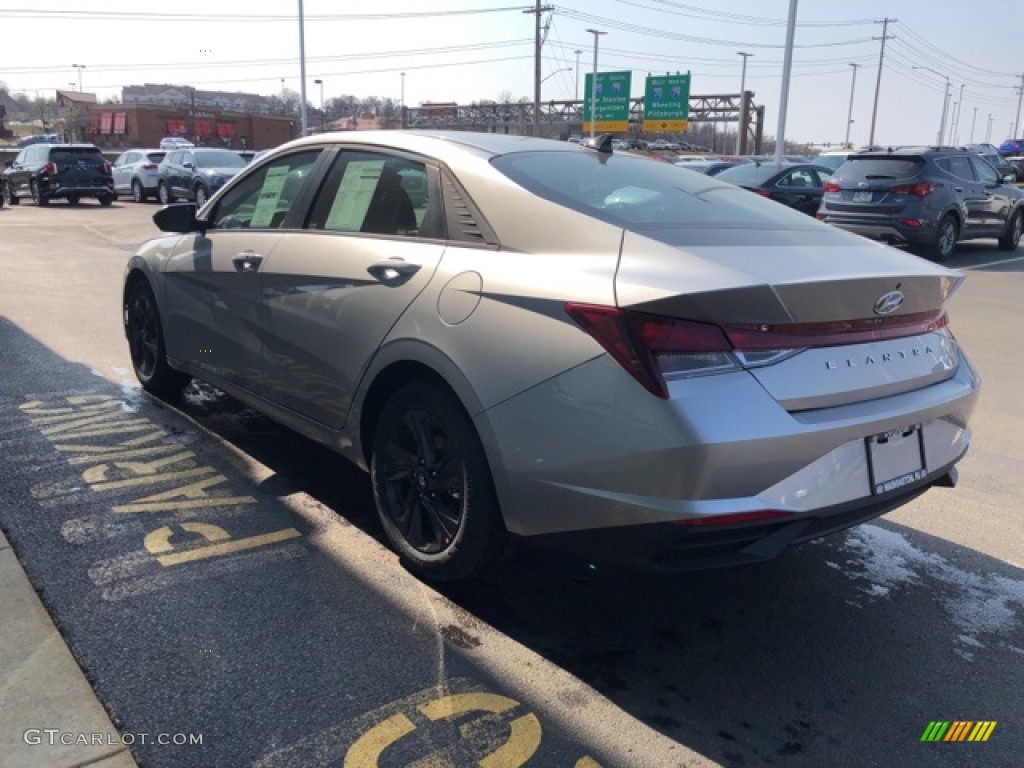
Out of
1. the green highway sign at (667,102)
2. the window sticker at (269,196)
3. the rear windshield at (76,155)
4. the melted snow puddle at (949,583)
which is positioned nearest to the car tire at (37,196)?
the rear windshield at (76,155)

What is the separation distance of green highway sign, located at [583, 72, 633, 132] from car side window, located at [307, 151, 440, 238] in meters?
49.9

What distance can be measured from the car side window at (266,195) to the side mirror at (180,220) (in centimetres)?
10

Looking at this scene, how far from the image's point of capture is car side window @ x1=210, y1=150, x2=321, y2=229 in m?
4.26

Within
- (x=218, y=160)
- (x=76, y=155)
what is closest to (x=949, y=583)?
(x=218, y=160)

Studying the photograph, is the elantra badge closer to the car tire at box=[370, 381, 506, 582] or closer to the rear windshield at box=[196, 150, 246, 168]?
the car tire at box=[370, 381, 506, 582]

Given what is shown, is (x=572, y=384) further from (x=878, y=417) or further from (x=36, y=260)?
(x=36, y=260)

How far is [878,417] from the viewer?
2.75m

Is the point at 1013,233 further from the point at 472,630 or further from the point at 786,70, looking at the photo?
the point at 472,630

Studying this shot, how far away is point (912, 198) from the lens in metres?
13.4

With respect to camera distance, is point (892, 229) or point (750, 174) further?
point (750, 174)

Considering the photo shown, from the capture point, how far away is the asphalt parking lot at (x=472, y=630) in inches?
99.1

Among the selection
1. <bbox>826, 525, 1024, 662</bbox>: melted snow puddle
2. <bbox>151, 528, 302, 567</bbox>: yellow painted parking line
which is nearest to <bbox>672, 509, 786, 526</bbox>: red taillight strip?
<bbox>826, 525, 1024, 662</bbox>: melted snow puddle

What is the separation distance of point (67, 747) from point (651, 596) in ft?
6.75

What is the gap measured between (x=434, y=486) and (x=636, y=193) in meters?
1.40
